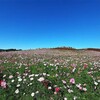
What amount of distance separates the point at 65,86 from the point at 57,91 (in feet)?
2.52

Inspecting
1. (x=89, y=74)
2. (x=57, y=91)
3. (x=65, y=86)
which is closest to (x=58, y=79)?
(x=65, y=86)

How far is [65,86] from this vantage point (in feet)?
28.7

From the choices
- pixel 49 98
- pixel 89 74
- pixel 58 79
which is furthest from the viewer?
pixel 89 74

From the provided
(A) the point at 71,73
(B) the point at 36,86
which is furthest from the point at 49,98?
(A) the point at 71,73

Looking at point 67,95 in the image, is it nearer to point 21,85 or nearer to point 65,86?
point 65,86

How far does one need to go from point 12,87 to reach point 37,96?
133 cm

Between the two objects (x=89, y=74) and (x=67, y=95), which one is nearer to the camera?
(x=67, y=95)

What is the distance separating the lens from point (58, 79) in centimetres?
941

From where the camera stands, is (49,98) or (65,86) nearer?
(49,98)

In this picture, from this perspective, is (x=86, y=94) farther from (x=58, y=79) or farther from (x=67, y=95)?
(x=58, y=79)

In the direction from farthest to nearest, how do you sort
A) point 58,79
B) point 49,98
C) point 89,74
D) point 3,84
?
point 89,74 → point 58,79 → point 3,84 → point 49,98

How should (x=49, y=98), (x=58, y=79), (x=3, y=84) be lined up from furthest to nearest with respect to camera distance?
(x=58, y=79) < (x=3, y=84) < (x=49, y=98)

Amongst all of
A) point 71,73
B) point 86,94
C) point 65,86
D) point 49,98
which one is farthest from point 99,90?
point 71,73

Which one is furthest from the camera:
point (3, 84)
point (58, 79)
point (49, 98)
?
point (58, 79)
